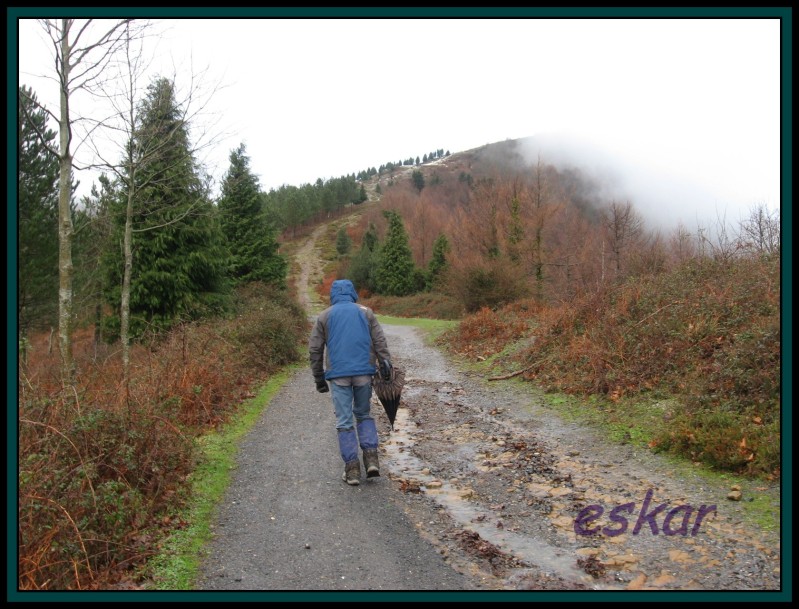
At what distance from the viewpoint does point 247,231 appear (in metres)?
26.3

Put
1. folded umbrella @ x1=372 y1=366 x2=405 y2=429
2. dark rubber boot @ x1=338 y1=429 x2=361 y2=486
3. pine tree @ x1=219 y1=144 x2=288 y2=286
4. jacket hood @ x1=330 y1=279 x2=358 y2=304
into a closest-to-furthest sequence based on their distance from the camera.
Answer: dark rubber boot @ x1=338 y1=429 x2=361 y2=486
jacket hood @ x1=330 y1=279 x2=358 y2=304
folded umbrella @ x1=372 y1=366 x2=405 y2=429
pine tree @ x1=219 y1=144 x2=288 y2=286

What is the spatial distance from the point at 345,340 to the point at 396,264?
45.8 metres

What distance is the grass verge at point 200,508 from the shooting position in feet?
12.6

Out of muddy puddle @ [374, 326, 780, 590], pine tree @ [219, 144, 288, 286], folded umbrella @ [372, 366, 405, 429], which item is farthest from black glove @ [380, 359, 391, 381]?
pine tree @ [219, 144, 288, 286]

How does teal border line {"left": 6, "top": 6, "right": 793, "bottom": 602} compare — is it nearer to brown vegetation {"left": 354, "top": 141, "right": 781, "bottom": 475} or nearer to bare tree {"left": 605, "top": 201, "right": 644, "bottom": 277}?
brown vegetation {"left": 354, "top": 141, "right": 781, "bottom": 475}

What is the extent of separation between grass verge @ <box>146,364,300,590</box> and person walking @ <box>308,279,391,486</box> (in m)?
1.42

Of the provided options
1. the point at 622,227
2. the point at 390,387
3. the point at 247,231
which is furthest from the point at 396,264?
the point at 390,387

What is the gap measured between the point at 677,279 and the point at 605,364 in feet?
9.85

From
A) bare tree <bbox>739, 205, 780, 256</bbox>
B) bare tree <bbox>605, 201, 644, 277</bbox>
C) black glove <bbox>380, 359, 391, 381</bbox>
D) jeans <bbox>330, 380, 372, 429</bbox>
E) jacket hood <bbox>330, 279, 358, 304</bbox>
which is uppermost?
bare tree <bbox>605, 201, 644, 277</bbox>

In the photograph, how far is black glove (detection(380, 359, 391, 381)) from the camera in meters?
6.19

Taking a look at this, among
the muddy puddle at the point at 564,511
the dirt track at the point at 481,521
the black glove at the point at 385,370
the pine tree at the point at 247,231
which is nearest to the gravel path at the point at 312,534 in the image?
the dirt track at the point at 481,521

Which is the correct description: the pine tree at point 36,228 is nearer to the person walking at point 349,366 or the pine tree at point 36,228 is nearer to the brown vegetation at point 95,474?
the brown vegetation at point 95,474

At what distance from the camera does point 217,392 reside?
9508 mm

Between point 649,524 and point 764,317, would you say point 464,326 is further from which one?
point 649,524
